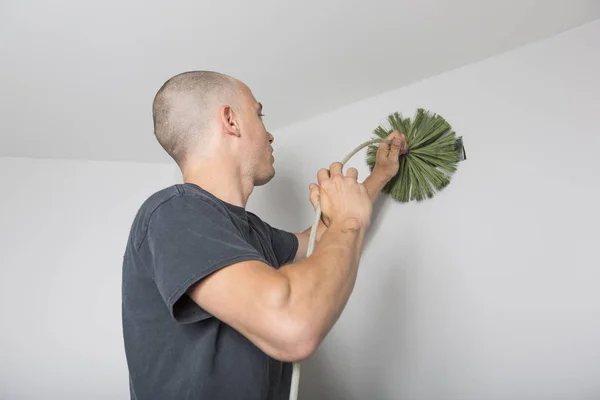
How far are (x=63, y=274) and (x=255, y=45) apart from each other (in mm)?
1094

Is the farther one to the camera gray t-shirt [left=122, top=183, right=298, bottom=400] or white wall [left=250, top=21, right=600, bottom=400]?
white wall [left=250, top=21, right=600, bottom=400]

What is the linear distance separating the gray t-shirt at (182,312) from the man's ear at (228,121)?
0.53ft

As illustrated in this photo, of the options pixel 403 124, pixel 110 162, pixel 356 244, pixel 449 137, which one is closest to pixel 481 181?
pixel 449 137

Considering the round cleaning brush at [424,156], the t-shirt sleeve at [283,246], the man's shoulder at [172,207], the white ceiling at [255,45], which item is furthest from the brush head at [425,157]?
the man's shoulder at [172,207]

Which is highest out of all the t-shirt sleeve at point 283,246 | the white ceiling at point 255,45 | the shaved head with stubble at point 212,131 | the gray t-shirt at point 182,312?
the white ceiling at point 255,45

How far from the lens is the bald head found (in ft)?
2.64

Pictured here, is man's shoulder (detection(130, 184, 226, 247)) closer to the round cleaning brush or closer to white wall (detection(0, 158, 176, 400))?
the round cleaning brush

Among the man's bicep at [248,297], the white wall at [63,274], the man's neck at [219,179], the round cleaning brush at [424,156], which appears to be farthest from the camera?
the white wall at [63,274]

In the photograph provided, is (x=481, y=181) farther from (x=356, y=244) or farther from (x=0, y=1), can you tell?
(x=0, y=1)

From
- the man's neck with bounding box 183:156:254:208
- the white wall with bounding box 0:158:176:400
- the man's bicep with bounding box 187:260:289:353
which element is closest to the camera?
the man's bicep with bounding box 187:260:289:353

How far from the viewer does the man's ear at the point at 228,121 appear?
0.80 meters

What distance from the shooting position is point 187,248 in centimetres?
56

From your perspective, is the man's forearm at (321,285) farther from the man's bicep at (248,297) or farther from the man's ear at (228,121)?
the man's ear at (228,121)

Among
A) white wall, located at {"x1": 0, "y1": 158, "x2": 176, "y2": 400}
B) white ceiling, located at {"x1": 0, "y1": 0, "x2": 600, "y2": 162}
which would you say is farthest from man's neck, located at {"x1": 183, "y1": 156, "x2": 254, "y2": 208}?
white wall, located at {"x1": 0, "y1": 158, "x2": 176, "y2": 400}
